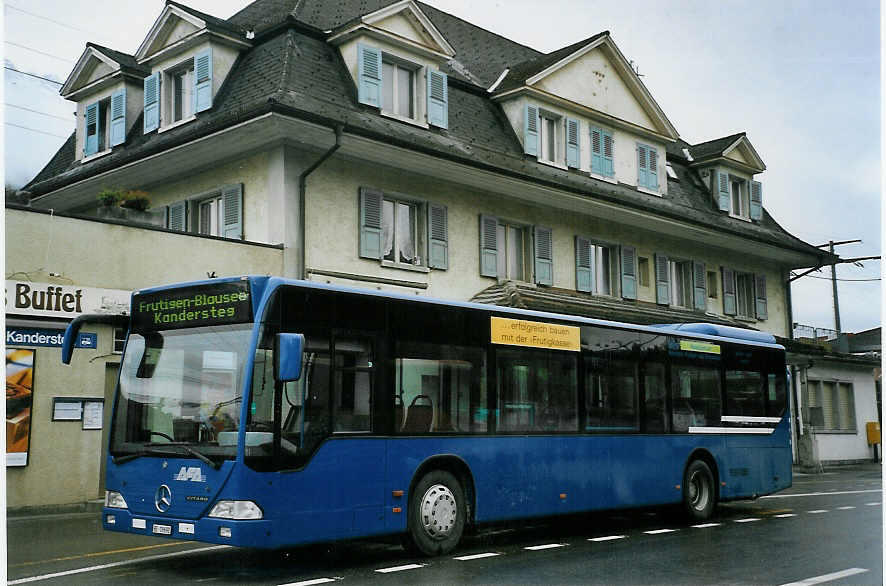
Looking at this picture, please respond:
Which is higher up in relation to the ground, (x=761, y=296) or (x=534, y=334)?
(x=761, y=296)

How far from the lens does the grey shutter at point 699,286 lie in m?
30.3

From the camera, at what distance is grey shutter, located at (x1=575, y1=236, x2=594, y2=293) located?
2605cm

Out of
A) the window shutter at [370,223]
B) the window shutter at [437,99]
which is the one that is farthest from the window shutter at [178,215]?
the window shutter at [437,99]

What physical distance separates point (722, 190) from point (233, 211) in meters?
17.8

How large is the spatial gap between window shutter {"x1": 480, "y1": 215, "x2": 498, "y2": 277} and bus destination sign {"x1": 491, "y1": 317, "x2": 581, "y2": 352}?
1008 cm

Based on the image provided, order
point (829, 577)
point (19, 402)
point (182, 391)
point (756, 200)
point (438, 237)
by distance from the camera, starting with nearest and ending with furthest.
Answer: point (829, 577) < point (182, 391) < point (19, 402) < point (438, 237) < point (756, 200)

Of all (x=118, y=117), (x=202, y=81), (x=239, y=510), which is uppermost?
(x=202, y=81)

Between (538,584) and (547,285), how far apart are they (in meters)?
16.1

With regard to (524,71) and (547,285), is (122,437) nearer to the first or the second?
(547,285)

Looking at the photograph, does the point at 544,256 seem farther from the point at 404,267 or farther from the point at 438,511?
the point at 438,511

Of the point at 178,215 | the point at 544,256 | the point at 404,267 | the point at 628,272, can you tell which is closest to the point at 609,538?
the point at 404,267

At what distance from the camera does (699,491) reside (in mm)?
15438

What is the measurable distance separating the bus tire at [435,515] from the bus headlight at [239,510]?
6.75 feet

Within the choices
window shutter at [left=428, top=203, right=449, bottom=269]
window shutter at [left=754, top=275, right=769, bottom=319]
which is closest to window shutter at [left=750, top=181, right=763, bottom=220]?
window shutter at [left=754, top=275, right=769, bottom=319]
